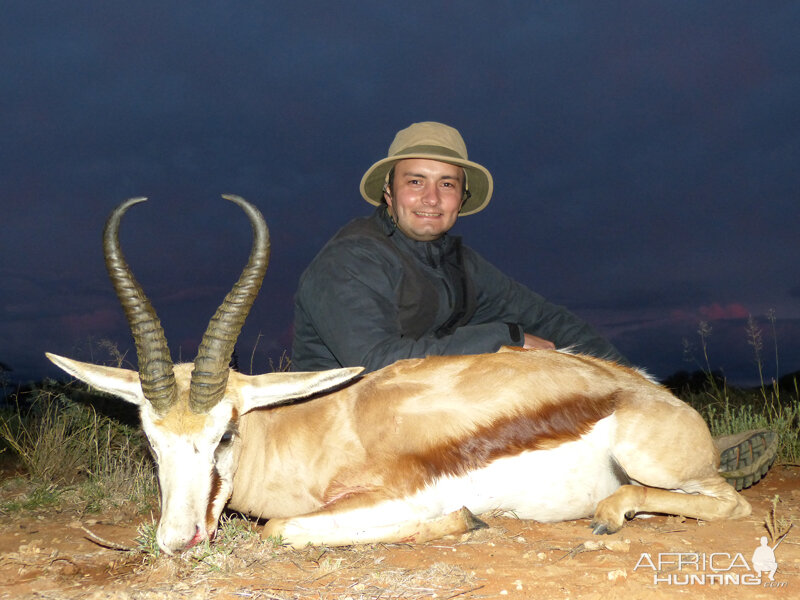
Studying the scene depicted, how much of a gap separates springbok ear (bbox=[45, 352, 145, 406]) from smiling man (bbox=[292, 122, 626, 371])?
1513 millimetres

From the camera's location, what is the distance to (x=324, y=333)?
5152 millimetres

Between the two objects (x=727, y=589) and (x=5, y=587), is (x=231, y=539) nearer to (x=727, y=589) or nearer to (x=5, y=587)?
(x=5, y=587)

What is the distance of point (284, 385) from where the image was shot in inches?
148

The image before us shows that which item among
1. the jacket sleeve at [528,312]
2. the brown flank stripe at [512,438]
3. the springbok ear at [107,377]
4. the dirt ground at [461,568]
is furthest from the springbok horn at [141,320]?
the jacket sleeve at [528,312]

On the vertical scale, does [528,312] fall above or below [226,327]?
below

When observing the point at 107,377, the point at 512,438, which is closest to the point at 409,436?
the point at 512,438

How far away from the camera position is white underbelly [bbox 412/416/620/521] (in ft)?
13.0

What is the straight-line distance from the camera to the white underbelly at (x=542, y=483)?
3.97 metres

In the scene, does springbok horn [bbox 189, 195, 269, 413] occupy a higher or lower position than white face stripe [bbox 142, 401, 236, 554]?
higher

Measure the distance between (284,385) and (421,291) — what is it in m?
2.12

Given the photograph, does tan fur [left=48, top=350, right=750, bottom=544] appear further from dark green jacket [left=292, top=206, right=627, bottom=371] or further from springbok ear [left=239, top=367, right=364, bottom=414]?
dark green jacket [left=292, top=206, right=627, bottom=371]

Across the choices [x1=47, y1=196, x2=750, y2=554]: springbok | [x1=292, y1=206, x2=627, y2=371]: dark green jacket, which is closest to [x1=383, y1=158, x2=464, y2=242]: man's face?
[x1=292, y1=206, x2=627, y2=371]: dark green jacket

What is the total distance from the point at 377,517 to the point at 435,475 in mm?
396

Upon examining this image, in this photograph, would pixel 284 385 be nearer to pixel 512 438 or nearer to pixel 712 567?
pixel 512 438
